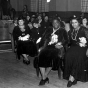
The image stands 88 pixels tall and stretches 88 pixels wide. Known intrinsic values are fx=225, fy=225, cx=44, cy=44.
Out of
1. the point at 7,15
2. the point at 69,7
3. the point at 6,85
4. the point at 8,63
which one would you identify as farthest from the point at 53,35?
the point at 7,15

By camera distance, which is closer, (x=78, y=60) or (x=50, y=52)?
(x=78, y=60)

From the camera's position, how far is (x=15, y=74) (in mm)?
5695

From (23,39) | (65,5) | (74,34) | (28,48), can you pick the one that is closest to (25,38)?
(23,39)

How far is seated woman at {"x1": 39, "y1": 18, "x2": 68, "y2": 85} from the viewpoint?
191 inches

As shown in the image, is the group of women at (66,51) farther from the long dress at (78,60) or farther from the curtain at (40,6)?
the curtain at (40,6)

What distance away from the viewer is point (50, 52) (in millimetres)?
4922

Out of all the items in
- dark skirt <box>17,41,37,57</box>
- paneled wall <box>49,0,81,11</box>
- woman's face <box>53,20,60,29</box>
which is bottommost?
dark skirt <box>17,41,37,57</box>

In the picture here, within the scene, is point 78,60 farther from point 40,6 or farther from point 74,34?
point 40,6

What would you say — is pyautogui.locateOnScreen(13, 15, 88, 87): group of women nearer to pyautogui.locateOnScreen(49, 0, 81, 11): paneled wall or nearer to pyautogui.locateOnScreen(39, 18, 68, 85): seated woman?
pyautogui.locateOnScreen(39, 18, 68, 85): seated woman

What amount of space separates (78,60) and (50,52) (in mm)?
668

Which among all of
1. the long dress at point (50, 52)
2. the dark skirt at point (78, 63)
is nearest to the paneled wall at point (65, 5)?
the long dress at point (50, 52)

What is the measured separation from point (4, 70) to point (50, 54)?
5.76 ft

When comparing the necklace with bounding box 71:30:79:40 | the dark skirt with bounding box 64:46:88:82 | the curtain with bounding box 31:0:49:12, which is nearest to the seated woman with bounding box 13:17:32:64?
the necklace with bounding box 71:30:79:40

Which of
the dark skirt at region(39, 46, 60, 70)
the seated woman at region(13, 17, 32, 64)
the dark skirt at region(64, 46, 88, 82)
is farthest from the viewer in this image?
the seated woman at region(13, 17, 32, 64)
